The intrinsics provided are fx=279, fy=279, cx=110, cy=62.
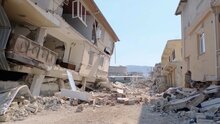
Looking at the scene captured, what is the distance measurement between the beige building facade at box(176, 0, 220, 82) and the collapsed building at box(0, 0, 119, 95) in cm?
697

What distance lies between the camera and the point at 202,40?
55.0 feet

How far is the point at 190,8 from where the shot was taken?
20.0 m

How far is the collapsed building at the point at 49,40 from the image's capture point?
11.2m

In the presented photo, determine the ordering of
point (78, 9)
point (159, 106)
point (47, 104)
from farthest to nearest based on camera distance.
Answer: point (78, 9)
point (47, 104)
point (159, 106)

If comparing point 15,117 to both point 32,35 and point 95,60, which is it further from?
point 95,60

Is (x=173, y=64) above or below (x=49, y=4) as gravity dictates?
below

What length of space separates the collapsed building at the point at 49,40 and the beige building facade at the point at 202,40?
6.97 metres

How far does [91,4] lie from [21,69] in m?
8.82

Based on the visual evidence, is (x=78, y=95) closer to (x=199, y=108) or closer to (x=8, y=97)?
(x=8, y=97)

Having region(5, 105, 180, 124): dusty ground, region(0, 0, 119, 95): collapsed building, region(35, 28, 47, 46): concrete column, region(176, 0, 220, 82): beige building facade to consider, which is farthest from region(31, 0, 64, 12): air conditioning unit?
region(176, 0, 220, 82): beige building facade

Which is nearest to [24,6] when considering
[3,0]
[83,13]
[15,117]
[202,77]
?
[3,0]

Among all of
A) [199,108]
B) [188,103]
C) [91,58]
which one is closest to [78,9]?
[91,58]

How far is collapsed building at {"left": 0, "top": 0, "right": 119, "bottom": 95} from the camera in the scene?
11.2 metres

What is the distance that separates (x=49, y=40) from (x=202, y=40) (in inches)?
405
